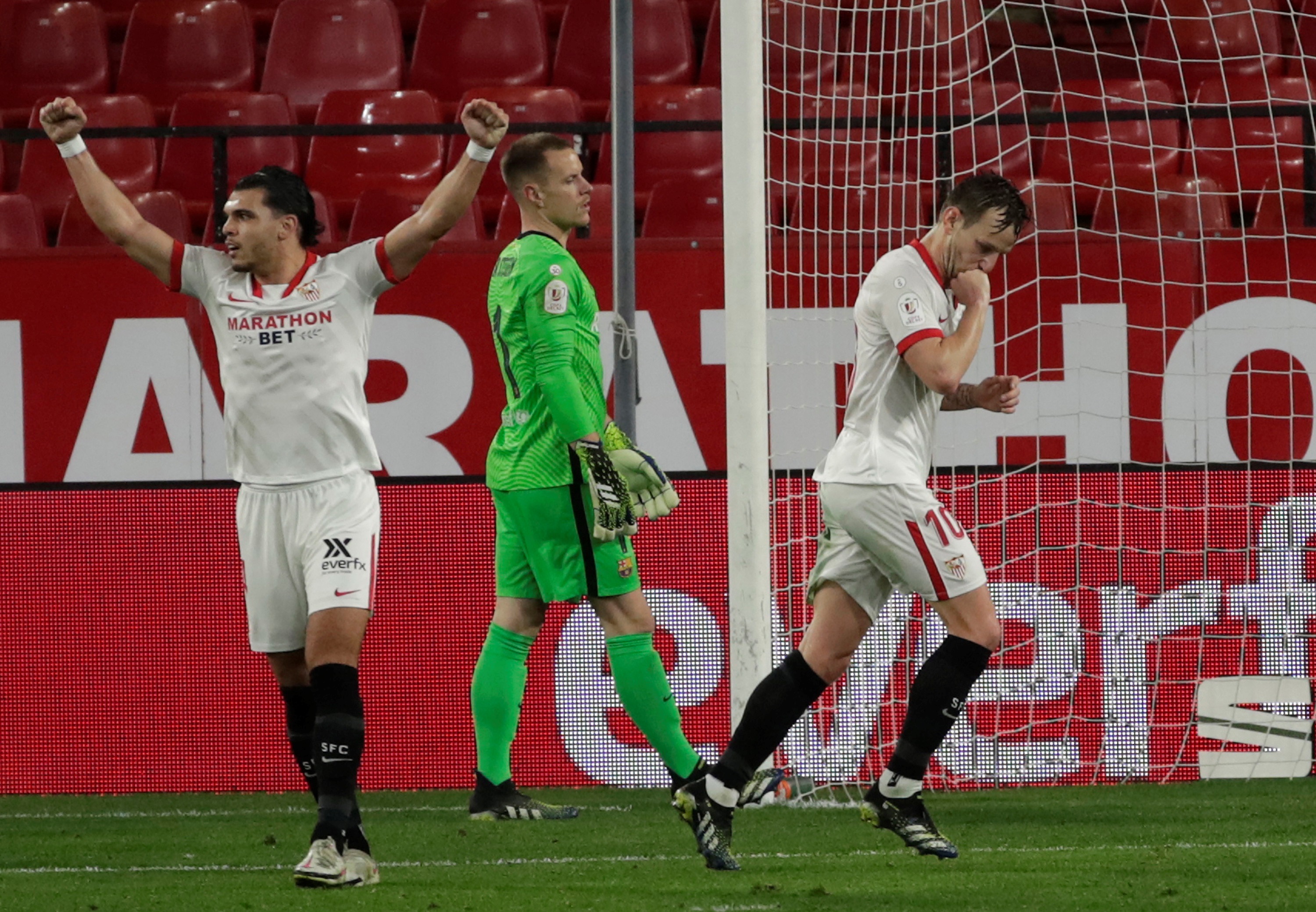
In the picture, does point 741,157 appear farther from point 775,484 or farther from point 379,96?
point 379,96

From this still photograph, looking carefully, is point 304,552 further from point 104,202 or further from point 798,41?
point 798,41

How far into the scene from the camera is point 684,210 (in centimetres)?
812

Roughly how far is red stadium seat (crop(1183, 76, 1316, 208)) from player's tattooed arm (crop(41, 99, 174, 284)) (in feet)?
15.8

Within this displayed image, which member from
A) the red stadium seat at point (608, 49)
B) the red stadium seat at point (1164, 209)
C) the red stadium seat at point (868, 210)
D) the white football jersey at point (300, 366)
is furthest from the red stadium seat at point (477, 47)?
the white football jersey at point (300, 366)

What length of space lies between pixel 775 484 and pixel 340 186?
3.46m

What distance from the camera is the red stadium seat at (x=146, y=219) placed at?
26.5 feet

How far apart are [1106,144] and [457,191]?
13.3ft

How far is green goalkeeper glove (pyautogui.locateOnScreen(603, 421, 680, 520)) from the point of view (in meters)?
5.52

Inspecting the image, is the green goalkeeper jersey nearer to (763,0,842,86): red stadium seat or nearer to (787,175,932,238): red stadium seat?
(787,175,932,238): red stadium seat

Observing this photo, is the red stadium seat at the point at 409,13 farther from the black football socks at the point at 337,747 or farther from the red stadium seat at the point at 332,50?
the black football socks at the point at 337,747

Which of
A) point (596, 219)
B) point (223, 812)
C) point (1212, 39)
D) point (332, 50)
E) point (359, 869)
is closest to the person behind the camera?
point (359, 869)

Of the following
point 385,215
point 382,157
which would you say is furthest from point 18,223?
point 382,157

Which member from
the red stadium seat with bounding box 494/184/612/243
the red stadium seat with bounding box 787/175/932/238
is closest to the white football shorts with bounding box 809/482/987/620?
the red stadium seat with bounding box 787/175/932/238

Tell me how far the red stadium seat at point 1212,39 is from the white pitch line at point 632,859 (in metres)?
5.63
